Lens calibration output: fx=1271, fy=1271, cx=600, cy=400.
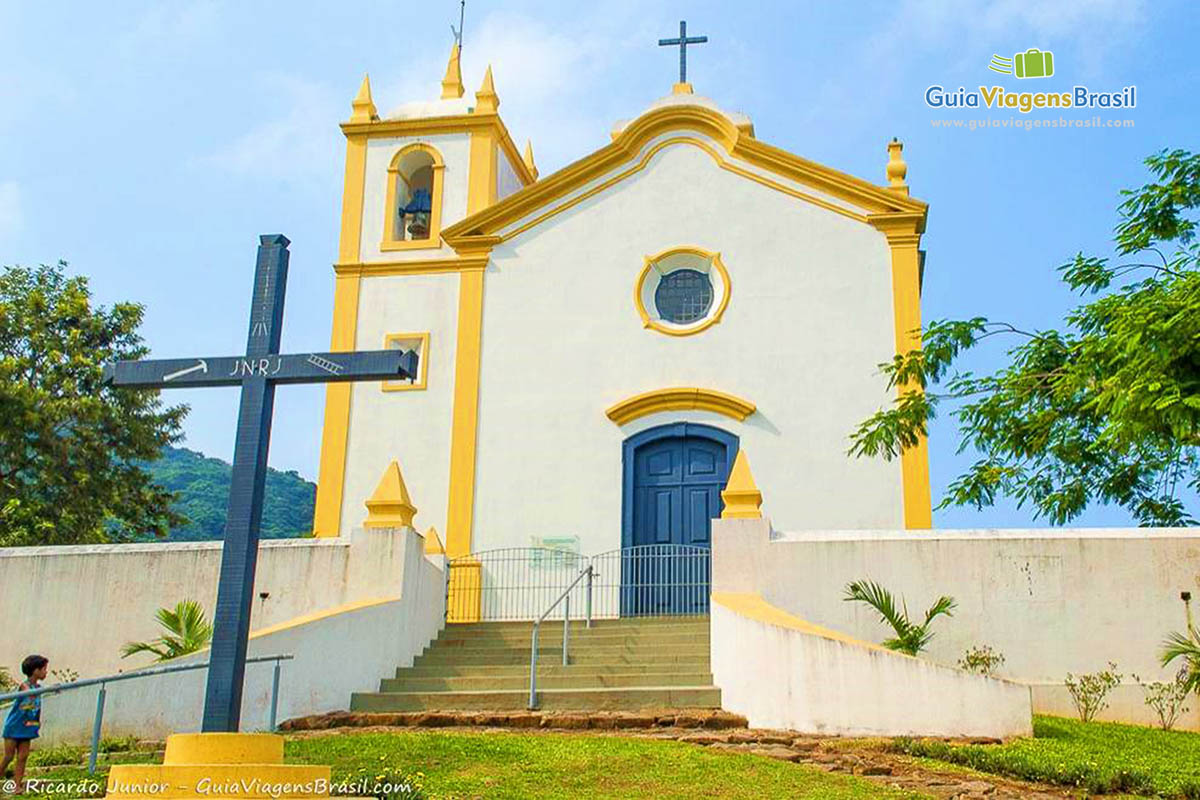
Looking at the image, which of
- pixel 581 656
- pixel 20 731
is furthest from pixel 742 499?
pixel 20 731

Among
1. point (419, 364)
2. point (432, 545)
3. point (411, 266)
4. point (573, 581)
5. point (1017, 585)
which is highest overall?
point (411, 266)

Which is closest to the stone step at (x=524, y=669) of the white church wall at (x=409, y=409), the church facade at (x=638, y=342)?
the church facade at (x=638, y=342)

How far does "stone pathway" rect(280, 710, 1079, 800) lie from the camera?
8.07 m

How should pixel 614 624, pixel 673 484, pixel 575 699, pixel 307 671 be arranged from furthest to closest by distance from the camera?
1. pixel 673 484
2. pixel 614 624
3. pixel 307 671
4. pixel 575 699

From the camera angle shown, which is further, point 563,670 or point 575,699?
point 563,670

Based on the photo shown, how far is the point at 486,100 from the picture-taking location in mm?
20672

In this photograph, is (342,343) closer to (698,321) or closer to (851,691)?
→ (698,321)

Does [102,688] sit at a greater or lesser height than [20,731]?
greater

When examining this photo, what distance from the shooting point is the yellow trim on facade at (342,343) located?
58.8 ft

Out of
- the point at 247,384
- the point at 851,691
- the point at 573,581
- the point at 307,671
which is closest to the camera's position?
the point at 247,384

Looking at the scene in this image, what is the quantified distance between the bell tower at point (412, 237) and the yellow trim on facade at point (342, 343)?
0.01 meters

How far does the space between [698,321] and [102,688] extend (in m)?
10.2

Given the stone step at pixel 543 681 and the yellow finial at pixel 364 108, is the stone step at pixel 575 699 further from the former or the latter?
the yellow finial at pixel 364 108

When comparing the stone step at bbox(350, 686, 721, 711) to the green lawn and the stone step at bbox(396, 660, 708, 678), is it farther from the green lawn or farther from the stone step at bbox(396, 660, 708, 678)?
the green lawn
